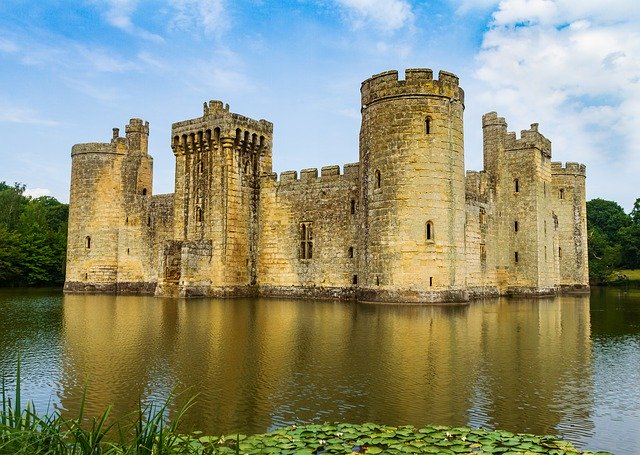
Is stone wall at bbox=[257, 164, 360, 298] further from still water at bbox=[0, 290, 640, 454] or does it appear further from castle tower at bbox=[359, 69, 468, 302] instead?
still water at bbox=[0, 290, 640, 454]

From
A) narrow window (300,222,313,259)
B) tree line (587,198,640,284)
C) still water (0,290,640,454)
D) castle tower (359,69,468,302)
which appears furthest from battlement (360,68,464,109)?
tree line (587,198,640,284)

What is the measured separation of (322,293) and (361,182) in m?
6.20

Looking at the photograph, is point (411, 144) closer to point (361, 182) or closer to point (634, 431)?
point (361, 182)

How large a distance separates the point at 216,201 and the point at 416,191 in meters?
11.6

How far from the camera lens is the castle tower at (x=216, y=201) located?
30516 mm

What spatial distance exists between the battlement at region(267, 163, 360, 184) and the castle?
0.07 m

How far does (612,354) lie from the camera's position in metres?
12.4

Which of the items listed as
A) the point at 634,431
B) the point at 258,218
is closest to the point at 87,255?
the point at 258,218

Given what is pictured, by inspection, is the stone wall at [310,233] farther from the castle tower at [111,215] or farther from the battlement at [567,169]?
the battlement at [567,169]

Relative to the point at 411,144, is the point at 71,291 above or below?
below

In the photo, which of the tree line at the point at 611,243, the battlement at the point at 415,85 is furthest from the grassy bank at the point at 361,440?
the tree line at the point at 611,243

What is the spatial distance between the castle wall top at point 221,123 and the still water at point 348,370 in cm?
1468

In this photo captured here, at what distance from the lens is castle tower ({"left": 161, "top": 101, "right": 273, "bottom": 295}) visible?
1201 inches

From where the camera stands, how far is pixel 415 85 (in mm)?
24938
